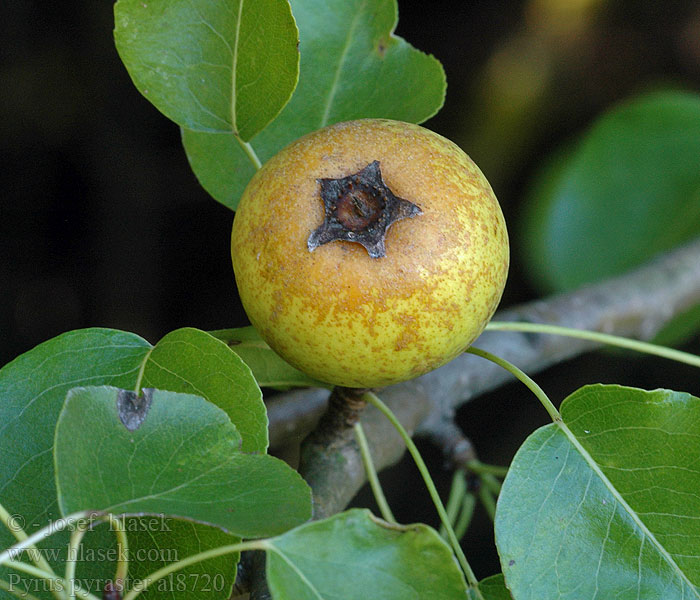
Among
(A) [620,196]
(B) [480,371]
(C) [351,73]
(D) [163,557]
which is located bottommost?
(B) [480,371]

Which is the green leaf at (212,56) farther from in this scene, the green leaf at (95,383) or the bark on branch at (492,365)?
the bark on branch at (492,365)

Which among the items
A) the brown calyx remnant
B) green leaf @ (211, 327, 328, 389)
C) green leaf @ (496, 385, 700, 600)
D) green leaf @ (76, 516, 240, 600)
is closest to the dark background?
green leaf @ (211, 327, 328, 389)

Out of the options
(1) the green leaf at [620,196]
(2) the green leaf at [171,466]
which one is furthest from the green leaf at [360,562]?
(1) the green leaf at [620,196]

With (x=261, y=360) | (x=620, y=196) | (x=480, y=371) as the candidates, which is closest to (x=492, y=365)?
(x=480, y=371)

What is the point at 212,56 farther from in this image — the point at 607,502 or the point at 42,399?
the point at 607,502

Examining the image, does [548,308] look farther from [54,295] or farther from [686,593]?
[54,295]
